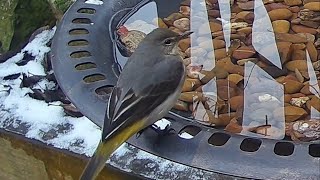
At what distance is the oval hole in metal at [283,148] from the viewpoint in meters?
1.57

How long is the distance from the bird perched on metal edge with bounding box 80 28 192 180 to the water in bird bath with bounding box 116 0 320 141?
113 millimetres

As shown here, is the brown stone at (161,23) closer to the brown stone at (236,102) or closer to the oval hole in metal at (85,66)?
the oval hole in metal at (85,66)

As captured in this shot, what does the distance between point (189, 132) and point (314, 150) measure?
0.28m

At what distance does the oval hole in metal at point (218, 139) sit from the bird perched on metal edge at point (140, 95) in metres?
0.11

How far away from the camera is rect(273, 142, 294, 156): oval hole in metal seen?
157 cm

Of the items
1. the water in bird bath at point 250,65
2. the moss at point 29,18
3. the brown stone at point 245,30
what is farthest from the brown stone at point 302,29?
the moss at point 29,18

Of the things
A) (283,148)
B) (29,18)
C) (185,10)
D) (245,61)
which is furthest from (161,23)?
(29,18)

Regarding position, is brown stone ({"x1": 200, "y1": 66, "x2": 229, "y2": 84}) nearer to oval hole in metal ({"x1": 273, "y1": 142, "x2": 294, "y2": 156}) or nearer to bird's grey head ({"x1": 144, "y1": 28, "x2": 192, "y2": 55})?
bird's grey head ({"x1": 144, "y1": 28, "x2": 192, "y2": 55})

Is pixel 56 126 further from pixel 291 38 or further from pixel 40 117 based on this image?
pixel 291 38

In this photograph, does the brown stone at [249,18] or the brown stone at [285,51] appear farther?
the brown stone at [249,18]

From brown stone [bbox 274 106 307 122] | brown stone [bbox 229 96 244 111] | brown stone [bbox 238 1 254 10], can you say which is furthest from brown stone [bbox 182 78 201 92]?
A: brown stone [bbox 238 1 254 10]

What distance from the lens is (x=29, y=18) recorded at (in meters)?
2.68

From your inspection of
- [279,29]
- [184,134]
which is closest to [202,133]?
[184,134]

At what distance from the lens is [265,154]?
1.54 meters
